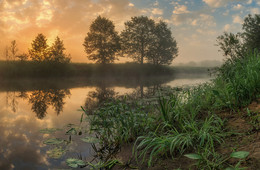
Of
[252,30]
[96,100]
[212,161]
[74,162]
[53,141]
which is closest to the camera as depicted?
[212,161]

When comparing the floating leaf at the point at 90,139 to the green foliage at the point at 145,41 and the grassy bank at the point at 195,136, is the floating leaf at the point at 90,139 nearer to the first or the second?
the grassy bank at the point at 195,136

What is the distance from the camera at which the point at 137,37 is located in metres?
36.4

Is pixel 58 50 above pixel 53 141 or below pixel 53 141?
above

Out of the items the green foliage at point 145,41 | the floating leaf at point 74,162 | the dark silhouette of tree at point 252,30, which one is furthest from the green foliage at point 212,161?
the green foliage at point 145,41

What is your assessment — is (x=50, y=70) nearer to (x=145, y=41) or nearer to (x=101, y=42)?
(x=101, y=42)

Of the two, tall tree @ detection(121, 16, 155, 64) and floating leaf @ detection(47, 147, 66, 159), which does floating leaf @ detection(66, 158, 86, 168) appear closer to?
floating leaf @ detection(47, 147, 66, 159)

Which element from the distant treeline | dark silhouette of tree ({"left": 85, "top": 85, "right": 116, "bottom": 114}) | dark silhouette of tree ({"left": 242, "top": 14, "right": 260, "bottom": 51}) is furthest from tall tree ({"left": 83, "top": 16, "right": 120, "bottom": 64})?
dark silhouette of tree ({"left": 85, "top": 85, "right": 116, "bottom": 114})

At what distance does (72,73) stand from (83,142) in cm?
2095

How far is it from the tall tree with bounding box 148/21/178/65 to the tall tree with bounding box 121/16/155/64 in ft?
3.38

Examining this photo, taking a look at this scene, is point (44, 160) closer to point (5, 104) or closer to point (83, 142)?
point (83, 142)

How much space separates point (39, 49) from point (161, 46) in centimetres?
2272

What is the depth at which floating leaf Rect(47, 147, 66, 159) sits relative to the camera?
283 cm

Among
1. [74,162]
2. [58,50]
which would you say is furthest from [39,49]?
[74,162]

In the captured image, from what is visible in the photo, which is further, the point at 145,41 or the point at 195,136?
the point at 145,41
